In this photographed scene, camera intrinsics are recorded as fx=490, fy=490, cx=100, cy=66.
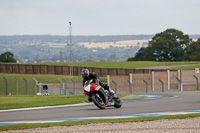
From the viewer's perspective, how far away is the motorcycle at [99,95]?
19.0 metres

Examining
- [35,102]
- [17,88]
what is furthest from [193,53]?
[35,102]

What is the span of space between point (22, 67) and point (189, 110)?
→ 66830 millimetres

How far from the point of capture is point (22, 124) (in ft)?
50.5

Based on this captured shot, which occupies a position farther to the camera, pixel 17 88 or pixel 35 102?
pixel 17 88

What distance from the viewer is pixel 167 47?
429 ft

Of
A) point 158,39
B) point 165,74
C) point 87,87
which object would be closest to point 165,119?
point 87,87

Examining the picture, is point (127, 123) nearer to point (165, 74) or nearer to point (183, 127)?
point (183, 127)

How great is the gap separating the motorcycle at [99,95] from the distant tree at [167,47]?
10691 centimetres

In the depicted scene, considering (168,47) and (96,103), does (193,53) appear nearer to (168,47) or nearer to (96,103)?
(168,47)

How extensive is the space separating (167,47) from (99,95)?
370ft

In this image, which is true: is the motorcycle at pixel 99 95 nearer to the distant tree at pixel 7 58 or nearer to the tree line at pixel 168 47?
the tree line at pixel 168 47

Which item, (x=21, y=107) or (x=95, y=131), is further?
(x=21, y=107)

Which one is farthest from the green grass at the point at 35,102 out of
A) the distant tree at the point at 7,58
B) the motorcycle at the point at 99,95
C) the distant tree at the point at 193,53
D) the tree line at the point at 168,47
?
the distant tree at the point at 7,58

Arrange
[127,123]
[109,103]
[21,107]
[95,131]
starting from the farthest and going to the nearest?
[21,107] < [109,103] < [127,123] < [95,131]
